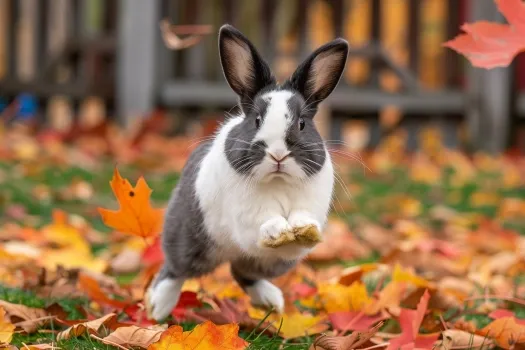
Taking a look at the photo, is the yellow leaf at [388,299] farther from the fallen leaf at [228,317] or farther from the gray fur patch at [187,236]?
the gray fur patch at [187,236]

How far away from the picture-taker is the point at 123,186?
85.4 inches

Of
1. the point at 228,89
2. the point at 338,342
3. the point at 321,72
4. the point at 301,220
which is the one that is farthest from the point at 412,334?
the point at 228,89

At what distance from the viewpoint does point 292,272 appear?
2973 millimetres

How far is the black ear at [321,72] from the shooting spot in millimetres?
2074

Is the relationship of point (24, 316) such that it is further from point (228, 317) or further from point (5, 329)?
point (228, 317)

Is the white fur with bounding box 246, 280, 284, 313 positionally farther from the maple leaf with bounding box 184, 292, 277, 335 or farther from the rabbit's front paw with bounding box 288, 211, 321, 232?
the rabbit's front paw with bounding box 288, 211, 321, 232

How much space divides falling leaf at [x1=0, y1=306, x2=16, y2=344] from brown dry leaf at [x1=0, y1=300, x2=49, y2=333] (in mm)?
58

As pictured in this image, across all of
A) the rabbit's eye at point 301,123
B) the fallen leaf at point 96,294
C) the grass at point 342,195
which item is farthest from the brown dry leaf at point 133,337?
the grass at point 342,195

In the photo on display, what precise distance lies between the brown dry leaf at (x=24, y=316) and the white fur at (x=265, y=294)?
0.58 meters

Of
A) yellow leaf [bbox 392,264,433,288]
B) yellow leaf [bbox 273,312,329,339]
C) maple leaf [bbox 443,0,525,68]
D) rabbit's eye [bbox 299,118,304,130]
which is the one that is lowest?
yellow leaf [bbox 392,264,433,288]

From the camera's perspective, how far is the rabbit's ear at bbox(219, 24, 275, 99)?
206cm

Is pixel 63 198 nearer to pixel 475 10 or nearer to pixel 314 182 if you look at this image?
Answer: pixel 314 182

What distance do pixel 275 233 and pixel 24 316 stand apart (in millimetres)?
729

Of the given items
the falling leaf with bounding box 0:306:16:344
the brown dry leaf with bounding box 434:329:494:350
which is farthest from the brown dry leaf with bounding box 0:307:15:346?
the brown dry leaf with bounding box 434:329:494:350
